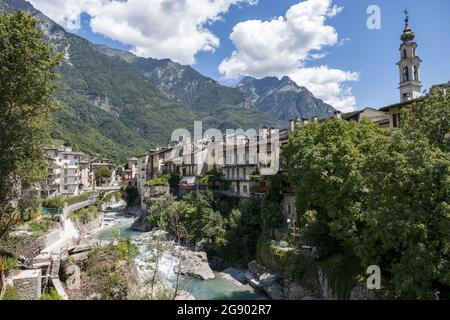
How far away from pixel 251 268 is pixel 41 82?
976 inches

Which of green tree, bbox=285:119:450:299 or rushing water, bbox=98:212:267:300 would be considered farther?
rushing water, bbox=98:212:267:300

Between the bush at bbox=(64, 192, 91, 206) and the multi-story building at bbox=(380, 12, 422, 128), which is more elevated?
the multi-story building at bbox=(380, 12, 422, 128)

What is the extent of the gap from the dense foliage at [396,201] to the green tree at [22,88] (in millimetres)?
18529

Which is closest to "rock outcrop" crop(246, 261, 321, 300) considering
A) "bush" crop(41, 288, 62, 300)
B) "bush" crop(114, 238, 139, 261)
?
"bush" crop(114, 238, 139, 261)

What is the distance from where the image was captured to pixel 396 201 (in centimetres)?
1636

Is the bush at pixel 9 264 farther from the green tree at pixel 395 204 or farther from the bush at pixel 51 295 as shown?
the green tree at pixel 395 204

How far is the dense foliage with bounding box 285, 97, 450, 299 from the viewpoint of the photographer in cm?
1478

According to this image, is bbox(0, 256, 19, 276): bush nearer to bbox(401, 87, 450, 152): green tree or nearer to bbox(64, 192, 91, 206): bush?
bbox(401, 87, 450, 152): green tree

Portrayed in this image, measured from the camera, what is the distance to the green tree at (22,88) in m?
18.2

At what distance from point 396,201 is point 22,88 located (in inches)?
814

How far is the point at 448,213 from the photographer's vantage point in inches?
553

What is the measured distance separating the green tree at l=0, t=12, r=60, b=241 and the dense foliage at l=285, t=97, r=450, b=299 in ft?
60.8
